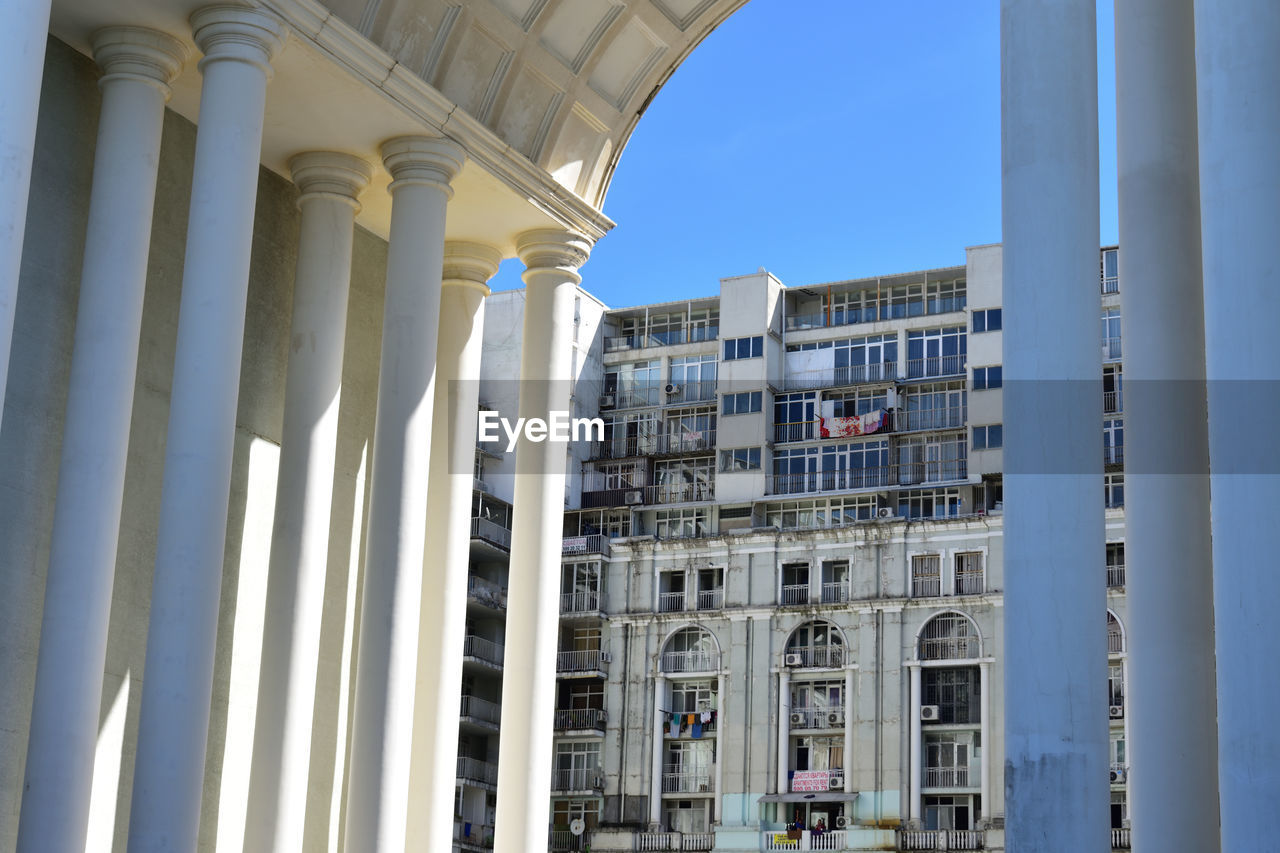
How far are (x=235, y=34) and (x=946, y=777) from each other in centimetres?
8874

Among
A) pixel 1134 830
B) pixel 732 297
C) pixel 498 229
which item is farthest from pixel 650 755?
pixel 1134 830

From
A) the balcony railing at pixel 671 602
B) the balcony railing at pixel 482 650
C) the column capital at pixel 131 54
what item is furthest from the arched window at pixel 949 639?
the column capital at pixel 131 54

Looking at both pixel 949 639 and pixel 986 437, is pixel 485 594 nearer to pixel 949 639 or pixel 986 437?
pixel 949 639

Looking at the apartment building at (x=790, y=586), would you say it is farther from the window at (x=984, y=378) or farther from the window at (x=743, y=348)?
the window at (x=984, y=378)

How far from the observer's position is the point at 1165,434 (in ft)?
77.2

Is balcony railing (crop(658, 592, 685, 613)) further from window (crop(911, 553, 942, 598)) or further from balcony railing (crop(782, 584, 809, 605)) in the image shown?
window (crop(911, 553, 942, 598))

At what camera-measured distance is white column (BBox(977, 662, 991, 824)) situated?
104 meters

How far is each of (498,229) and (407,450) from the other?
7.14 meters

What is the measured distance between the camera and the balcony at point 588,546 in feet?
391

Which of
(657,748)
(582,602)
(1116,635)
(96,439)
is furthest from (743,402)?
(96,439)

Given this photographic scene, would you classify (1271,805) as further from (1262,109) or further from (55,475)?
(55,475)

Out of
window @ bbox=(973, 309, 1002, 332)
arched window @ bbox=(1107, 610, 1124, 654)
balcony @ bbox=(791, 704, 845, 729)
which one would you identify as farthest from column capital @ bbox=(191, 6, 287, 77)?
window @ bbox=(973, 309, 1002, 332)

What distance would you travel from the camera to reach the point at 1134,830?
2253cm

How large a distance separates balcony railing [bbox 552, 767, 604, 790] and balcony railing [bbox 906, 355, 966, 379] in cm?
3623
